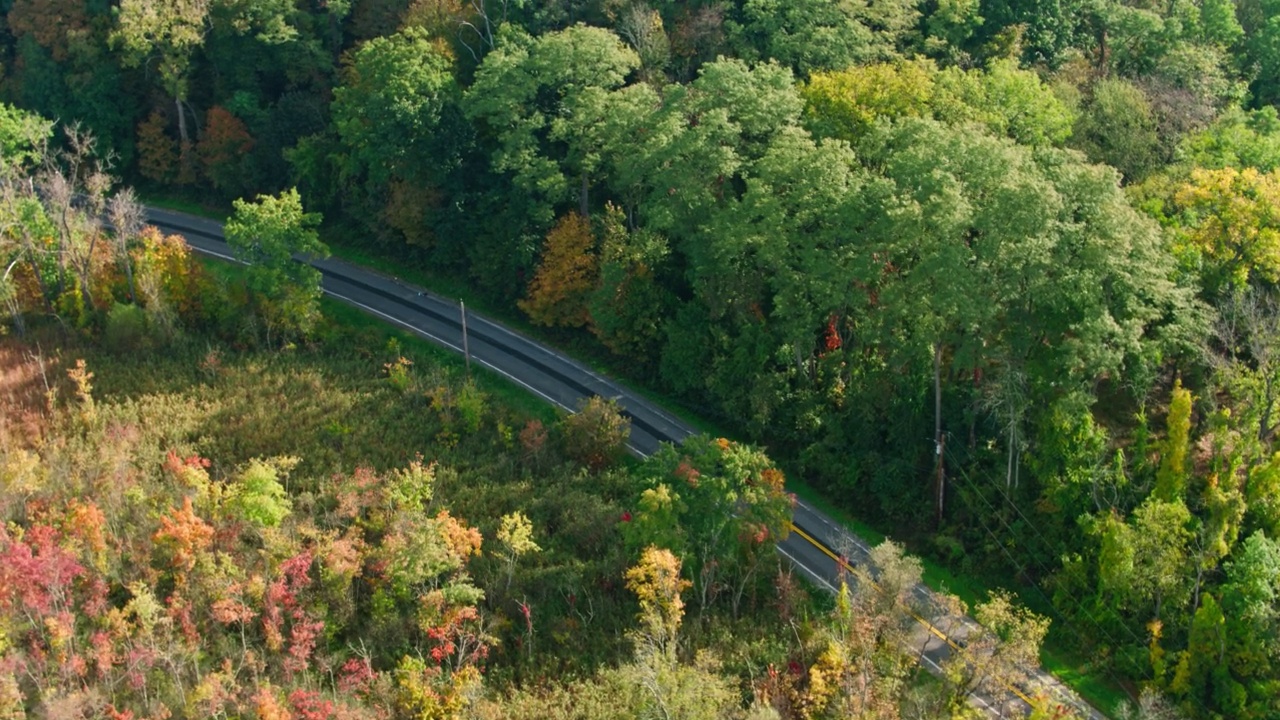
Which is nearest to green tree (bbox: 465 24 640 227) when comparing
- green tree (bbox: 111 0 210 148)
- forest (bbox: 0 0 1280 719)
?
forest (bbox: 0 0 1280 719)

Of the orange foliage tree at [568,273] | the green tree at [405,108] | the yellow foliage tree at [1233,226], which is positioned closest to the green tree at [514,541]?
the orange foliage tree at [568,273]

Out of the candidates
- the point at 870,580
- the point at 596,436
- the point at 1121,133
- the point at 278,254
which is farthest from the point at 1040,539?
the point at 278,254

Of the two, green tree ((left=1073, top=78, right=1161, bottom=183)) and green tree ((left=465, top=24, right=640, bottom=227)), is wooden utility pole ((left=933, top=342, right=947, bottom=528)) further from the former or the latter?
green tree ((left=465, top=24, right=640, bottom=227))

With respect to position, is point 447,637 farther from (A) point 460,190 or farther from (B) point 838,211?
(A) point 460,190

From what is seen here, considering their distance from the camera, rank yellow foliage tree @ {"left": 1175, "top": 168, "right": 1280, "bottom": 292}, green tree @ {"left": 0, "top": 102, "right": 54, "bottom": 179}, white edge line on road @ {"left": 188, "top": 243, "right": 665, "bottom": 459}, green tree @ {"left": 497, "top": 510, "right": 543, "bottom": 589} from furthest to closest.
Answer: green tree @ {"left": 0, "top": 102, "right": 54, "bottom": 179} → white edge line on road @ {"left": 188, "top": 243, "right": 665, "bottom": 459} → yellow foliage tree @ {"left": 1175, "top": 168, "right": 1280, "bottom": 292} → green tree @ {"left": 497, "top": 510, "right": 543, "bottom": 589}

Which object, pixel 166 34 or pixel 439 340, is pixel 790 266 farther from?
pixel 166 34

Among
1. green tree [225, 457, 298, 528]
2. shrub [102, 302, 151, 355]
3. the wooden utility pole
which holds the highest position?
the wooden utility pole

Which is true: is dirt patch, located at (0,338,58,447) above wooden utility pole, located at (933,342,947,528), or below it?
below

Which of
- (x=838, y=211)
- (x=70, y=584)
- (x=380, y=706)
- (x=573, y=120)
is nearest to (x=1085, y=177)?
(x=838, y=211)
